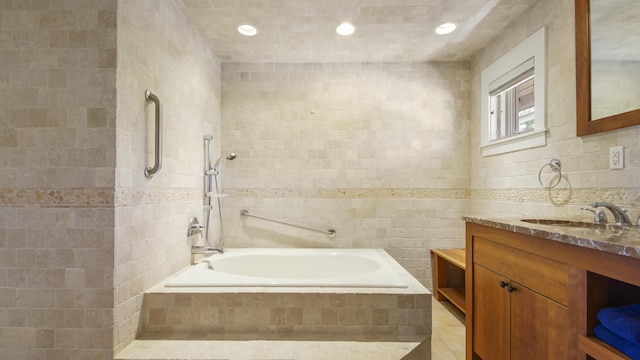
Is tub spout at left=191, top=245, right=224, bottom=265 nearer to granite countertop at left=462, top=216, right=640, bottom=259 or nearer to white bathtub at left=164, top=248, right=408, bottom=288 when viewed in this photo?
white bathtub at left=164, top=248, right=408, bottom=288

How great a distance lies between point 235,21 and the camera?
2236mm

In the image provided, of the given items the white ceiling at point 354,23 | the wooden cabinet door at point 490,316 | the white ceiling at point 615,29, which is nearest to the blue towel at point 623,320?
the wooden cabinet door at point 490,316

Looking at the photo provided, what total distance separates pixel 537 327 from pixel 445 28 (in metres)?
2.10

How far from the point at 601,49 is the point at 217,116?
2.75 metres

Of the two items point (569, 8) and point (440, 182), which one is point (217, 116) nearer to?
point (440, 182)

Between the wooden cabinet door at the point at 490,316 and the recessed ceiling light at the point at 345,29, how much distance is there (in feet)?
6.11

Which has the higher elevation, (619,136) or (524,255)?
(619,136)

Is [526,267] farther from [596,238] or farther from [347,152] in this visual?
[347,152]

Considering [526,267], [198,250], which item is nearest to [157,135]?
[198,250]

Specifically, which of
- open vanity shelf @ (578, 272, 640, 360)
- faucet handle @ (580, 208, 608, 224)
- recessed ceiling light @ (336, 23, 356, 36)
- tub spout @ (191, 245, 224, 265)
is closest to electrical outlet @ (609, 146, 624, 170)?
faucet handle @ (580, 208, 608, 224)

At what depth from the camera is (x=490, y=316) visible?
1505 millimetres

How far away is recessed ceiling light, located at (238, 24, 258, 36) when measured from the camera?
2.31 metres

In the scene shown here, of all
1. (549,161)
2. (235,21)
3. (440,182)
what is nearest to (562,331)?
(549,161)

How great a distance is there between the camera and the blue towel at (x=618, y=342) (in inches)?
33.3
